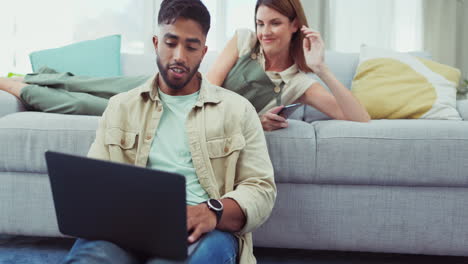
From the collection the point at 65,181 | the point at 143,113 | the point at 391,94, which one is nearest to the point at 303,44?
the point at 391,94

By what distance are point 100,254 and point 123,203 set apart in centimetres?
11

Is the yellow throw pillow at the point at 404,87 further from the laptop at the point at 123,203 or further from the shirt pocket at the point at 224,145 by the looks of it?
the laptop at the point at 123,203

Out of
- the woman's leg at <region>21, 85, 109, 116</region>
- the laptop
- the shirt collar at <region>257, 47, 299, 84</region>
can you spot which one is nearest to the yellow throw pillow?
the shirt collar at <region>257, 47, 299, 84</region>

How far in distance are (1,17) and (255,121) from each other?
119 inches

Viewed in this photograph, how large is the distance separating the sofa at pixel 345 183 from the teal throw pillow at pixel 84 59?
2.09 ft

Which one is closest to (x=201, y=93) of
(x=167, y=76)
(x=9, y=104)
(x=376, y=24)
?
(x=167, y=76)

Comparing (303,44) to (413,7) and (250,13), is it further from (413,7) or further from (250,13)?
(413,7)

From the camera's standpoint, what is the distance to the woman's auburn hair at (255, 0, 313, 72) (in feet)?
5.02

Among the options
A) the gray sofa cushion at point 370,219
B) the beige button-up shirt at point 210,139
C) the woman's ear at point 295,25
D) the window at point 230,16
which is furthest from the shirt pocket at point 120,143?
the window at point 230,16

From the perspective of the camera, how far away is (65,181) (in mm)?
750

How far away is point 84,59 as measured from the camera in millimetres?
2088

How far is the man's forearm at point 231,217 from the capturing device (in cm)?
91

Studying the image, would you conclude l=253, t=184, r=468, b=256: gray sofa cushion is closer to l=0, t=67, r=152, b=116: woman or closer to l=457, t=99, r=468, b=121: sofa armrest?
l=457, t=99, r=468, b=121: sofa armrest

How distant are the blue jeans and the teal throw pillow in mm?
1355
